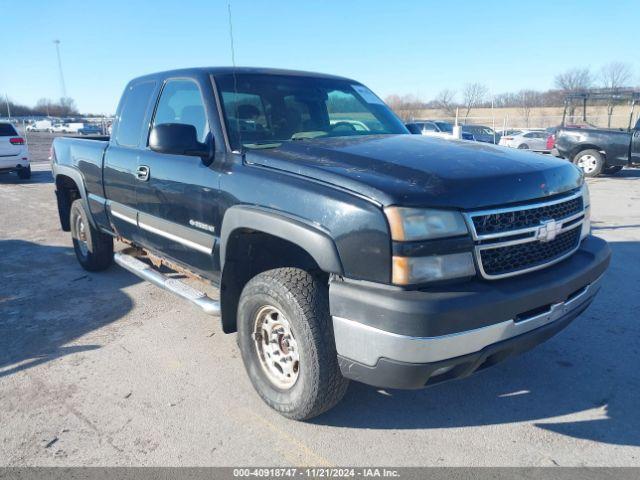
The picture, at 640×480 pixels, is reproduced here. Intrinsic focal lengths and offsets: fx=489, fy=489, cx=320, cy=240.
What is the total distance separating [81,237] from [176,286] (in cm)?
257

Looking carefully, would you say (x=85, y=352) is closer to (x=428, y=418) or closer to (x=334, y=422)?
(x=334, y=422)

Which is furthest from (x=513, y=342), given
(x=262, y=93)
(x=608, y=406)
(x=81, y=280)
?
(x=81, y=280)

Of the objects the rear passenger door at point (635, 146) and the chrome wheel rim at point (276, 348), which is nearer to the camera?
the chrome wheel rim at point (276, 348)

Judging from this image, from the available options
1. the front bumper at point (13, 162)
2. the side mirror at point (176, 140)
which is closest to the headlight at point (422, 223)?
the side mirror at point (176, 140)

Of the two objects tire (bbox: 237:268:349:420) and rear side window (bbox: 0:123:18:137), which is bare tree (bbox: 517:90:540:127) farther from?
tire (bbox: 237:268:349:420)

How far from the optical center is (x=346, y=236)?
2240 mm

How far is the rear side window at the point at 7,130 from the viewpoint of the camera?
525 inches

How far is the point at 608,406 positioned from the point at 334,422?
161 cm

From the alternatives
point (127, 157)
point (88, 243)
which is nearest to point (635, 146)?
point (127, 157)

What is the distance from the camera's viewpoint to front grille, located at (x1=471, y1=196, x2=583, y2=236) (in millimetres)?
2264

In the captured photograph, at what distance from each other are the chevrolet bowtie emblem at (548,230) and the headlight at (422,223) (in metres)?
0.51

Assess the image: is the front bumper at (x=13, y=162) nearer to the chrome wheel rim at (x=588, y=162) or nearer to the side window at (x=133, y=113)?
the side window at (x=133, y=113)

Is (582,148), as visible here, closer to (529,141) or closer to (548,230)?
(529,141)

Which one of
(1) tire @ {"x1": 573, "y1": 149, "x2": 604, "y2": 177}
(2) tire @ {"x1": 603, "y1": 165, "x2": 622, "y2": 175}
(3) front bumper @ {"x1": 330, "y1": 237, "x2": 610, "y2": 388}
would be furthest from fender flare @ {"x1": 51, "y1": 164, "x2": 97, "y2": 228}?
(2) tire @ {"x1": 603, "y1": 165, "x2": 622, "y2": 175}
